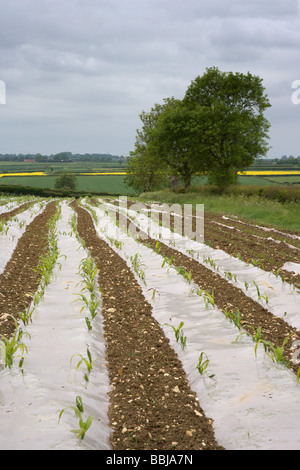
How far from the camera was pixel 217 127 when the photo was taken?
27531mm

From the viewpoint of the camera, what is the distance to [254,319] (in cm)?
524

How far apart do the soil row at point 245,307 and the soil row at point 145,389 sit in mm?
1050

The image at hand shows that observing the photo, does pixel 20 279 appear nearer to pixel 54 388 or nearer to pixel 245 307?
pixel 54 388

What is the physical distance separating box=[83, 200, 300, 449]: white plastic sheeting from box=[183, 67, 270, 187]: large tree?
23983 millimetres

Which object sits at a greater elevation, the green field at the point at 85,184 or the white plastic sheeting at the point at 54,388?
the green field at the point at 85,184

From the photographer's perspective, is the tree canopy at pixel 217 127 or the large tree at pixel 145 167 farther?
the large tree at pixel 145 167

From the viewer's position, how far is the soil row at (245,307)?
4.63 m

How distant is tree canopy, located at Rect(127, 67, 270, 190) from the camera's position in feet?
92.1

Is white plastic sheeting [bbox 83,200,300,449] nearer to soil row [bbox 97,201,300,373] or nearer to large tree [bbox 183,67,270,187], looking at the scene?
soil row [bbox 97,201,300,373]

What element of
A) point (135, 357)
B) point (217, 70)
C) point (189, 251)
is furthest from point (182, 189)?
point (135, 357)

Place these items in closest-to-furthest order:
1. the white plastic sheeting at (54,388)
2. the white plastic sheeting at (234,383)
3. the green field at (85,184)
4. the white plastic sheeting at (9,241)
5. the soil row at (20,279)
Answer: the white plastic sheeting at (54,388), the white plastic sheeting at (234,383), the soil row at (20,279), the white plastic sheeting at (9,241), the green field at (85,184)

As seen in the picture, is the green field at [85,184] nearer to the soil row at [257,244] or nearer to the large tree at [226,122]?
the large tree at [226,122]

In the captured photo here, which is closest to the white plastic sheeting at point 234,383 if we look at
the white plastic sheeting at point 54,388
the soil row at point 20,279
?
the white plastic sheeting at point 54,388

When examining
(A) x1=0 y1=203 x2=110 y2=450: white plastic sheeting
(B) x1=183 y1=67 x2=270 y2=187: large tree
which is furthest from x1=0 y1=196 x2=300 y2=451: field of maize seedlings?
(B) x1=183 y1=67 x2=270 y2=187: large tree
